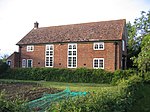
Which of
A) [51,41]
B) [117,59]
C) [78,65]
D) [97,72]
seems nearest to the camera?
[97,72]

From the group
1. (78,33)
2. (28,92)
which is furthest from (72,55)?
(28,92)

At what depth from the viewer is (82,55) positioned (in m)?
39.0

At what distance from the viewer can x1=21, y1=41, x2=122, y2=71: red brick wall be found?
3658cm

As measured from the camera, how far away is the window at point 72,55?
39625 mm

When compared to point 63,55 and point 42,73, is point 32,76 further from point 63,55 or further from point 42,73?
point 63,55

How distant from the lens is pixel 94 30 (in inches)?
1586

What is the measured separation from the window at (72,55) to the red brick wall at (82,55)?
58 cm

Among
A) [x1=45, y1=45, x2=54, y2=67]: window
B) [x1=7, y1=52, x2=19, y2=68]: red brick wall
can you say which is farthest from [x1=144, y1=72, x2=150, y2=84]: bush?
[x1=7, y1=52, x2=19, y2=68]: red brick wall

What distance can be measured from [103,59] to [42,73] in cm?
993

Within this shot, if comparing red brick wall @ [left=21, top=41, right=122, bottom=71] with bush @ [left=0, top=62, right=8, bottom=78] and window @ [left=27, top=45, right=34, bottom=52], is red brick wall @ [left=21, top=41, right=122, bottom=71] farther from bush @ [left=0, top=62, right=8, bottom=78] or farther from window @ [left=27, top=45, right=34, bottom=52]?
bush @ [left=0, top=62, right=8, bottom=78]

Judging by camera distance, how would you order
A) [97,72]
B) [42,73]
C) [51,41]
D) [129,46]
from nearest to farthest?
[97,72]
[42,73]
[51,41]
[129,46]

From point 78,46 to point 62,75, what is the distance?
8.12m

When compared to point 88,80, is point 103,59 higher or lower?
higher

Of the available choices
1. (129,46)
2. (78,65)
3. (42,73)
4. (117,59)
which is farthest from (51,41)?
(129,46)
